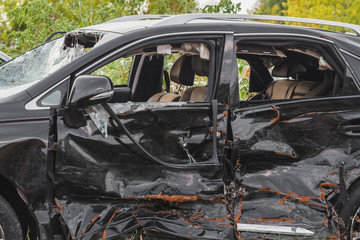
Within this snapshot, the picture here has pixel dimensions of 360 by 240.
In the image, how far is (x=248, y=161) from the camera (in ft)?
11.2

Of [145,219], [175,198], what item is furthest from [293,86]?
[145,219]

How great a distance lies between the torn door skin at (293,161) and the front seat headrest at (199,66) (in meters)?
0.41

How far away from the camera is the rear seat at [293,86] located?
158 inches

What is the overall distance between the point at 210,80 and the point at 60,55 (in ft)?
3.76

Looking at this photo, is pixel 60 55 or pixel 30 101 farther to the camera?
pixel 60 55

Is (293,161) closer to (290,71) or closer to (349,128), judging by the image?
(349,128)

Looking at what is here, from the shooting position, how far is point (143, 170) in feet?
10.4

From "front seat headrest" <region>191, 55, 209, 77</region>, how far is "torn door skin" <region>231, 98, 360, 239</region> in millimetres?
414

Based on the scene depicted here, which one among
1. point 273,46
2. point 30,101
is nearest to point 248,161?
point 273,46

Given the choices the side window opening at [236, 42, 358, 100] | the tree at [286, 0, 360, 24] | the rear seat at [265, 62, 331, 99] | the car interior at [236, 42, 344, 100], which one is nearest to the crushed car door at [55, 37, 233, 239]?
the side window opening at [236, 42, 358, 100]

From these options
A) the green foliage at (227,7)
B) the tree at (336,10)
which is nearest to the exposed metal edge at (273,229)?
the green foliage at (227,7)

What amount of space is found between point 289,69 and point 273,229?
1571 mm

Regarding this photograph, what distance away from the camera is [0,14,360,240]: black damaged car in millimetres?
3023

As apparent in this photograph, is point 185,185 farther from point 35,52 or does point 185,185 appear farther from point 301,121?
point 35,52
